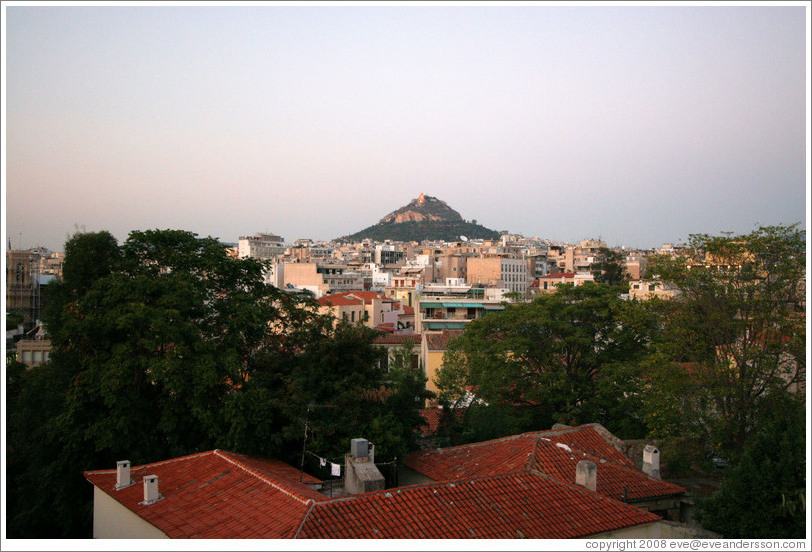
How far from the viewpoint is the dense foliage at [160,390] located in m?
14.8

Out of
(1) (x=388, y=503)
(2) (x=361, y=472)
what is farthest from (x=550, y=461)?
(1) (x=388, y=503)

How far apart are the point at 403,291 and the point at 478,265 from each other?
17013 millimetres

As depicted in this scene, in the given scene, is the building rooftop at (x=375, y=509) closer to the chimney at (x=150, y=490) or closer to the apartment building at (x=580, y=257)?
the chimney at (x=150, y=490)

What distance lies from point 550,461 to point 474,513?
133 inches

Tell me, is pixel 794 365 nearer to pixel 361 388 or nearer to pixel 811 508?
pixel 811 508

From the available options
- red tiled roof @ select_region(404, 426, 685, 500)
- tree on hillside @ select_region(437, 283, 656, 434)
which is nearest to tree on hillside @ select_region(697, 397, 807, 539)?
red tiled roof @ select_region(404, 426, 685, 500)

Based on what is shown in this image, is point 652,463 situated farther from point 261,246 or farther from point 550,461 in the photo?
point 261,246

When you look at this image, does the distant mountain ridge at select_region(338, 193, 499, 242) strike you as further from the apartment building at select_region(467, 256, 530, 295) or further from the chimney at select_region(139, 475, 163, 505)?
the chimney at select_region(139, 475, 163, 505)

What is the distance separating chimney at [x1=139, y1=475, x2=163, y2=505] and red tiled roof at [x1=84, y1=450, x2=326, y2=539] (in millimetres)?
106

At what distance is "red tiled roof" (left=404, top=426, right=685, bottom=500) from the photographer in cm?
1355

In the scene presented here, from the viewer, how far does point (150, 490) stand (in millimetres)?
11688

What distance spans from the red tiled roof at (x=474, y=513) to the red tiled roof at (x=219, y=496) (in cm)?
62

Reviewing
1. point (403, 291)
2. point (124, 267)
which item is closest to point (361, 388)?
point (124, 267)

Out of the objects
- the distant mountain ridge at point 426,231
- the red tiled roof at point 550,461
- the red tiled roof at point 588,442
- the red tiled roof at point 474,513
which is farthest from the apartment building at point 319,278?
the distant mountain ridge at point 426,231
